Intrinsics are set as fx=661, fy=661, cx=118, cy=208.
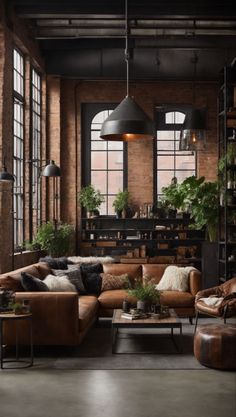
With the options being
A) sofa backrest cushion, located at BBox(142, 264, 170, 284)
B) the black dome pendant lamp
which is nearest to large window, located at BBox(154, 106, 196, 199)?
sofa backrest cushion, located at BBox(142, 264, 170, 284)

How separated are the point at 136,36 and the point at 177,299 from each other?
19.7ft

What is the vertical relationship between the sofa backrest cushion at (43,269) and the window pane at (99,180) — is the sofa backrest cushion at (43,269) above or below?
below

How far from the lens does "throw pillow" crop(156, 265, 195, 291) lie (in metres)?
10.1

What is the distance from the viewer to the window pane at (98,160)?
1533 centimetres

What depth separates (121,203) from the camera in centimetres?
1473

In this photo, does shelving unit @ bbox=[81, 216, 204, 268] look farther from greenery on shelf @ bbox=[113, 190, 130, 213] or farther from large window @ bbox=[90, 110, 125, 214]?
large window @ bbox=[90, 110, 125, 214]

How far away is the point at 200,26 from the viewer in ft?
41.9

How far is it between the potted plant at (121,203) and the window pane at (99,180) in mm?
662

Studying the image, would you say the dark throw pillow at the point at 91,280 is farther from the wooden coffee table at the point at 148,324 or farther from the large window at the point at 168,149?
the large window at the point at 168,149

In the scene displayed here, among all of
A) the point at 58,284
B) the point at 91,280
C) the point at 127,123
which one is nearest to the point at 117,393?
the point at 127,123

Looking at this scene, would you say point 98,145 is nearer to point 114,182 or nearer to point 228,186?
point 114,182

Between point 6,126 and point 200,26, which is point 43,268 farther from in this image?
point 200,26

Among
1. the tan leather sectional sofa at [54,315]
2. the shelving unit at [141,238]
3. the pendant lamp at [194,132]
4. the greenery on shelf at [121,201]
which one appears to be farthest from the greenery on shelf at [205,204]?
the tan leather sectional sofa at [54,315]

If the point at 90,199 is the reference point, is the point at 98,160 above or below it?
above
